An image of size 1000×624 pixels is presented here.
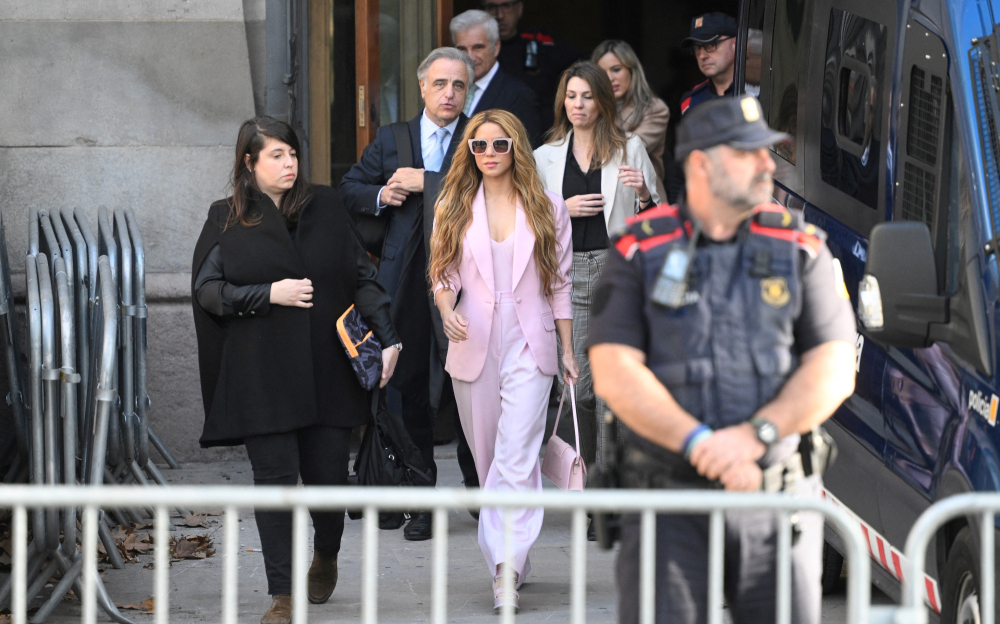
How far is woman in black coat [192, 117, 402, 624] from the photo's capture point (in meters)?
5.25

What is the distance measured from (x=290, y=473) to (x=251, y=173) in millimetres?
1107

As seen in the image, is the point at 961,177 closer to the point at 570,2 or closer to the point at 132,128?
the point at 132,128

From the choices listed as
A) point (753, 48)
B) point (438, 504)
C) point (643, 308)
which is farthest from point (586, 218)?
point (438, 504)

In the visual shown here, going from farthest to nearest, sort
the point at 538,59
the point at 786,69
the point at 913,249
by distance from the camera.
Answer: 1. the point at 538,59
2. the point at 786,69
3. the point at 913,249

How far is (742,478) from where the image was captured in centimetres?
323

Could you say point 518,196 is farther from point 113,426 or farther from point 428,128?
point 113,426

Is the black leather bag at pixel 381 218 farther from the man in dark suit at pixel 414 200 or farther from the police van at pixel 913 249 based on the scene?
the police van at pixel 913 249

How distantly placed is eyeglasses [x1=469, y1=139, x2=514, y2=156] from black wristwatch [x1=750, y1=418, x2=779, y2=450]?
2668 millimetres

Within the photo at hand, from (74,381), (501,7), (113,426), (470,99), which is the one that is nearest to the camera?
(74,381)

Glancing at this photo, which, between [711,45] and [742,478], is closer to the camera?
[742,478]

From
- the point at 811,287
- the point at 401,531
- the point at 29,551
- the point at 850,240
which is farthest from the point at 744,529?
the point at 401,531

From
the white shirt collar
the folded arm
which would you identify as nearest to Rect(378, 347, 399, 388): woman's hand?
the folded arm

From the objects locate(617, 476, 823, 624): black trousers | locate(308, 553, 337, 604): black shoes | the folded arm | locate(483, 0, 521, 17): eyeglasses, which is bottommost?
locate(308, 553, 337, 604): black shoes

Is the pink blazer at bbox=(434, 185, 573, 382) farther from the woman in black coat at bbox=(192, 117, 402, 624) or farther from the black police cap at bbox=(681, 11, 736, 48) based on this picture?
the black police cap at bbox=(681, 11, 736, 48)
